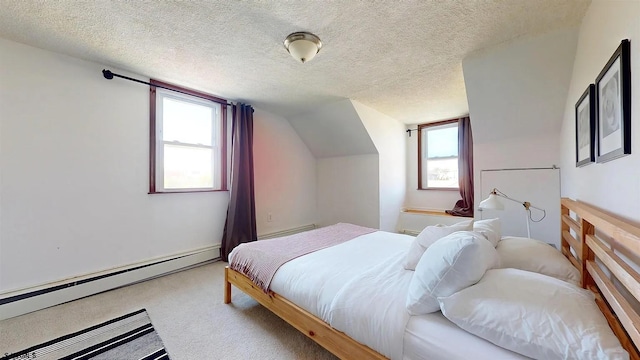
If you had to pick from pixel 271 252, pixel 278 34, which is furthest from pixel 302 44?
pixel 271 252

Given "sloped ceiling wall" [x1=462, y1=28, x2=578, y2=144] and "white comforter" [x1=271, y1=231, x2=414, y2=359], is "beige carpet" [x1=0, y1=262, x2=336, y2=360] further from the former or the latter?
"sloped ceiling wall" [x1=462, y1=28, x2=578, y2=144]

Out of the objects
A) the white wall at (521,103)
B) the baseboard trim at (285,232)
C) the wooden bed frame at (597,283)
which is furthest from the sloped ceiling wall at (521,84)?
the baseboard trim at (285,232)

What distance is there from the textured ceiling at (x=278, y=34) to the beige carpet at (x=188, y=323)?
2.21m

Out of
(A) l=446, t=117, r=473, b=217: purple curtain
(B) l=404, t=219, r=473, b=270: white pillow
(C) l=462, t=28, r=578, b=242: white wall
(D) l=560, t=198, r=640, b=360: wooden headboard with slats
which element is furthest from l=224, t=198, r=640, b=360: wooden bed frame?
(A) l=446, t=117, r=473, b=217: purple curtain

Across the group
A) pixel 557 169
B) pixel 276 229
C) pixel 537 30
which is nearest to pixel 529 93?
pixel 537 30

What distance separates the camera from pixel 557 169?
2.53m

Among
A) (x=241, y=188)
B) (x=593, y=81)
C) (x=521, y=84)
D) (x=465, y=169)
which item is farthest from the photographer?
(x=465, y=169)

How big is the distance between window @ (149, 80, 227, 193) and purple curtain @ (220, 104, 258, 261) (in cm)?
17

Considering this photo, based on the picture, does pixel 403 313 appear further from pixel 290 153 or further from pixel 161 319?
pixel 290 153

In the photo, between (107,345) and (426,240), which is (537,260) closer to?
(426,240)

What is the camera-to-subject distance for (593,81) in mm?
1461

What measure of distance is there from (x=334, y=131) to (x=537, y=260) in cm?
306

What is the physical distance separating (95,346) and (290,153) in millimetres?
3216

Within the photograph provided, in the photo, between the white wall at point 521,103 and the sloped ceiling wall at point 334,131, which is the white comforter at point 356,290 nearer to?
the white wall at point 521,103
